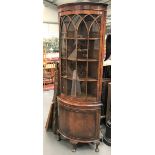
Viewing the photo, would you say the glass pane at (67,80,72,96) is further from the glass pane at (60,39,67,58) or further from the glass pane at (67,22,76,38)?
the glass pane at (67,22,76,38)

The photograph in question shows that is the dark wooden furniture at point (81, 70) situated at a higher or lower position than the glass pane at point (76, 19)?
lower

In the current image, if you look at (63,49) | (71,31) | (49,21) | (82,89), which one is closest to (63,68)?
(63,49)

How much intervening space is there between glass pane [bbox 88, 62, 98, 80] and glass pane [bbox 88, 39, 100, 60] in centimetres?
8

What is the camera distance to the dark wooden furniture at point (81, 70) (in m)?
2.29

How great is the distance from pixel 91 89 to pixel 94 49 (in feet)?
1.59

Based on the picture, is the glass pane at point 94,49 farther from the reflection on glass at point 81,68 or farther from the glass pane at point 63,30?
the glass pane at point 63,30

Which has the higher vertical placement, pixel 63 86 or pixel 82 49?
pixel 82 49

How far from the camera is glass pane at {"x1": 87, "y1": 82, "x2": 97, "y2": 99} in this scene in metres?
2.42

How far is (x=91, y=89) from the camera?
2.47 m

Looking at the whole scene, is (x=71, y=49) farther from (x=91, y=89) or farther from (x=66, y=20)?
(x=91, y=89)

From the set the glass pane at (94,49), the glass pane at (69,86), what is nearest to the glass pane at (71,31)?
the glass pane at (94,49)
